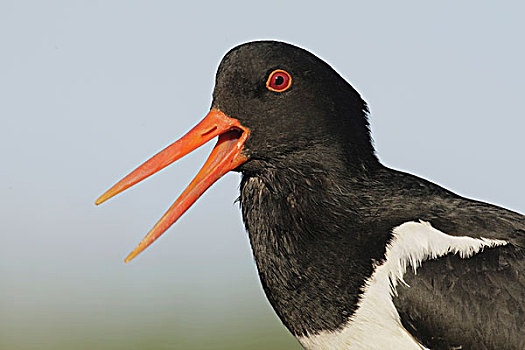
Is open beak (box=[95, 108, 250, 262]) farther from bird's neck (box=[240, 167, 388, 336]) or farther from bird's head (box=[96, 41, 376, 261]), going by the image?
bird's neck (box=[240, 167, 388, 336])

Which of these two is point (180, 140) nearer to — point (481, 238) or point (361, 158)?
point (361, 158)

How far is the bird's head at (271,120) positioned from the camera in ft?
16.9

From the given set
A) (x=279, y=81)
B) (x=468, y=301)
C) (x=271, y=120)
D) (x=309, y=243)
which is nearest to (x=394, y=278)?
(x=468, y=301)

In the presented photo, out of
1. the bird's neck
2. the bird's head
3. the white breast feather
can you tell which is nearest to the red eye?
the bird's head

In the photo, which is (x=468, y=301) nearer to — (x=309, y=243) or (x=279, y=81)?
(x=309, y=243)

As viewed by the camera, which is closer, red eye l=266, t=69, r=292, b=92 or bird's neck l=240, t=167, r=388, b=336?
bird's neck l=240, t=167, r=388, b=336

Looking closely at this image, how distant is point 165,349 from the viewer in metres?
13.0

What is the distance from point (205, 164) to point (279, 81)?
685mm

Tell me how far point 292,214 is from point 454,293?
1035 mm

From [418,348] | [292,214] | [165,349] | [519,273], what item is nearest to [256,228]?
[292,214]

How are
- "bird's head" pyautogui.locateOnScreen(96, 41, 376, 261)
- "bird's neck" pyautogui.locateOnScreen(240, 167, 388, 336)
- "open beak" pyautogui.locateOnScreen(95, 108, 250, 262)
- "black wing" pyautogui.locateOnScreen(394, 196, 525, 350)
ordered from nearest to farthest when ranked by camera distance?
"black wing" pyautogui.locateOnScreen(394, 196, 525, 350) < "bird's neck" pyautogui.locateOnScreen(240, 167, 388, 336) < "bird's head" pyautogui.locateOnScreen(96, 41, 376, 261) < "open beak" pyautogui.locateOnScreen(95, 108, 250, 262)

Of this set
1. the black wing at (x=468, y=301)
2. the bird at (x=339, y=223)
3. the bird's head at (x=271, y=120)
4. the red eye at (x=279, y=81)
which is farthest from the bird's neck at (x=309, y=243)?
the red eye at (x=279, y=81)

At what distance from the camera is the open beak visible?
5.25m

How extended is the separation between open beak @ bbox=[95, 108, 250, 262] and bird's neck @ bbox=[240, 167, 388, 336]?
0.73 feet
